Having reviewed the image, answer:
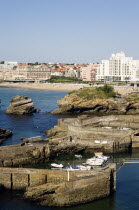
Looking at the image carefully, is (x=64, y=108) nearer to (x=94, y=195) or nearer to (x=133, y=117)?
(x=133, y=117)

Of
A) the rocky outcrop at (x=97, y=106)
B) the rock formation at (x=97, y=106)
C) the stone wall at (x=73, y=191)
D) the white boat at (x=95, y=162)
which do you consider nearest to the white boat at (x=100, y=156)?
the white boat at (x=95, y=162)

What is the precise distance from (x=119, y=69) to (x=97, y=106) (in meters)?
96.9

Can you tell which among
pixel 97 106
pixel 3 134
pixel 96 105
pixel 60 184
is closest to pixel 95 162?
pixel 60 184

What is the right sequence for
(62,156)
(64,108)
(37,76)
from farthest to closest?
(37,76) → (64,108) → (62,156)

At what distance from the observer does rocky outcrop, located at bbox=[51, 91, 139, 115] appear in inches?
2435

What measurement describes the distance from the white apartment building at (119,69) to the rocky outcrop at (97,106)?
93627mm

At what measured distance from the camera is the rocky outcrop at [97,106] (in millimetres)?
61844

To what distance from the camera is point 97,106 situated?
205 ft

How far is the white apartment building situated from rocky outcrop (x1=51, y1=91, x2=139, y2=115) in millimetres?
93627

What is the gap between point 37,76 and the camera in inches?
7382

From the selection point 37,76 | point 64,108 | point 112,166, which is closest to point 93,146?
point 112,166

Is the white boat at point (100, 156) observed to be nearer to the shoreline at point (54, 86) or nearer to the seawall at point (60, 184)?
the seawall at point (60, 184)

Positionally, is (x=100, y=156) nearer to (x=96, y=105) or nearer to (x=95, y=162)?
(x=95, y=162)

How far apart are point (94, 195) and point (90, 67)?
152 m
